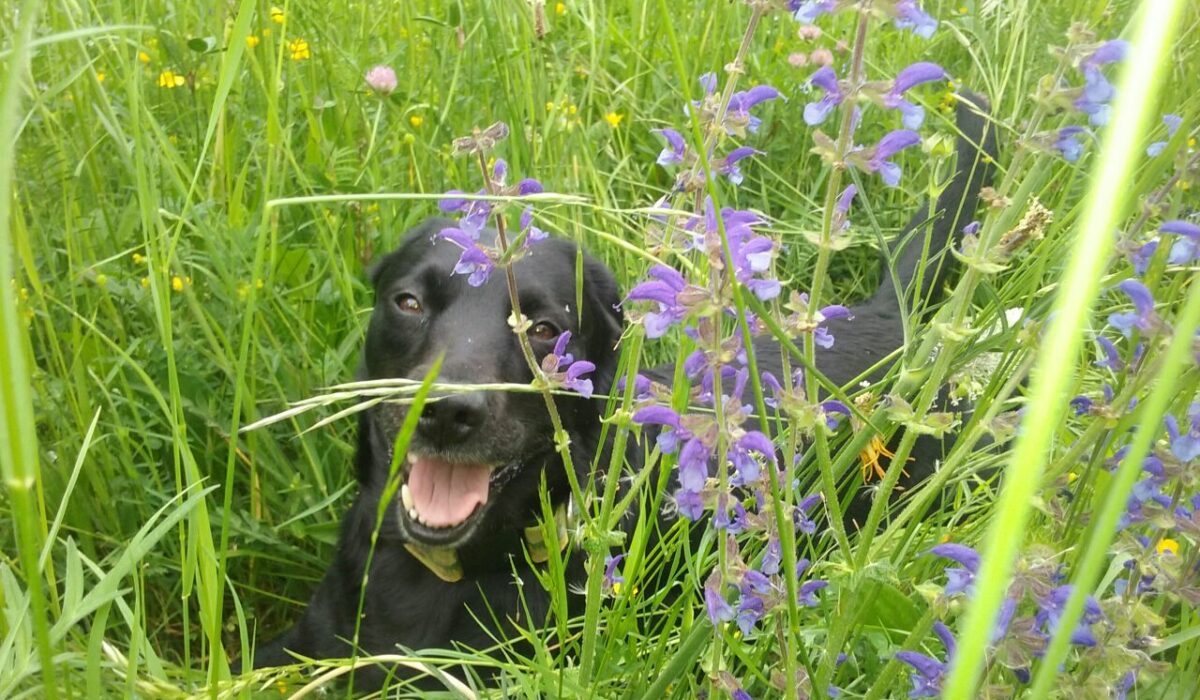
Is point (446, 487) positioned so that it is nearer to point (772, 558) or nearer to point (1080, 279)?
point (772, 558)

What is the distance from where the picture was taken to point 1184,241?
932mm

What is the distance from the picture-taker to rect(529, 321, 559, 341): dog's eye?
8.02 feet

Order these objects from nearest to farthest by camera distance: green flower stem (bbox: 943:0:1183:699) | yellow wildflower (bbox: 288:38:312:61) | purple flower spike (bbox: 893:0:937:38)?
green flower stem (bbox: 943:0:1183:699) → purple flower spike (bbox: 893:0:937:38) → yellow wildflower (bbox: 288:38:312:61)

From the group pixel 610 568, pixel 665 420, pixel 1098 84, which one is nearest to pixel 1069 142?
pixel 1098 84

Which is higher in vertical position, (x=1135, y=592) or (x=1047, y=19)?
(x=1047, y=19)

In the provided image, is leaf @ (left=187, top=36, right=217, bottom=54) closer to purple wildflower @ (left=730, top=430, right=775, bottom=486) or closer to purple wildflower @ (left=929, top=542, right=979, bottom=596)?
purple wildflower @ (left=730, top=430, right=775, bottom=486)

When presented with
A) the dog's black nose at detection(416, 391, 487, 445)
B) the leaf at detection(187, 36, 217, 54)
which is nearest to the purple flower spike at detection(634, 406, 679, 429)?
the dog's black nose at detection(416, 391, 487, 445)

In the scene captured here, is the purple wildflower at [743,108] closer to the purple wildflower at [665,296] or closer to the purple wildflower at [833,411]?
the purple wildflower at [665,296]

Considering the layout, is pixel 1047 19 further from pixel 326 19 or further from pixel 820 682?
pixel 326 19

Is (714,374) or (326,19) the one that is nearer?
(714,374)

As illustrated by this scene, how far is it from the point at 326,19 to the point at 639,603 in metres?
2.11

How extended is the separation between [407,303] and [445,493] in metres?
0.45

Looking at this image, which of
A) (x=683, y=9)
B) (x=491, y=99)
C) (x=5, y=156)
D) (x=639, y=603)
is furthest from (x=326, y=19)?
(x=5, y=156)

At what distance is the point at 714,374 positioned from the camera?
37.5 inches
